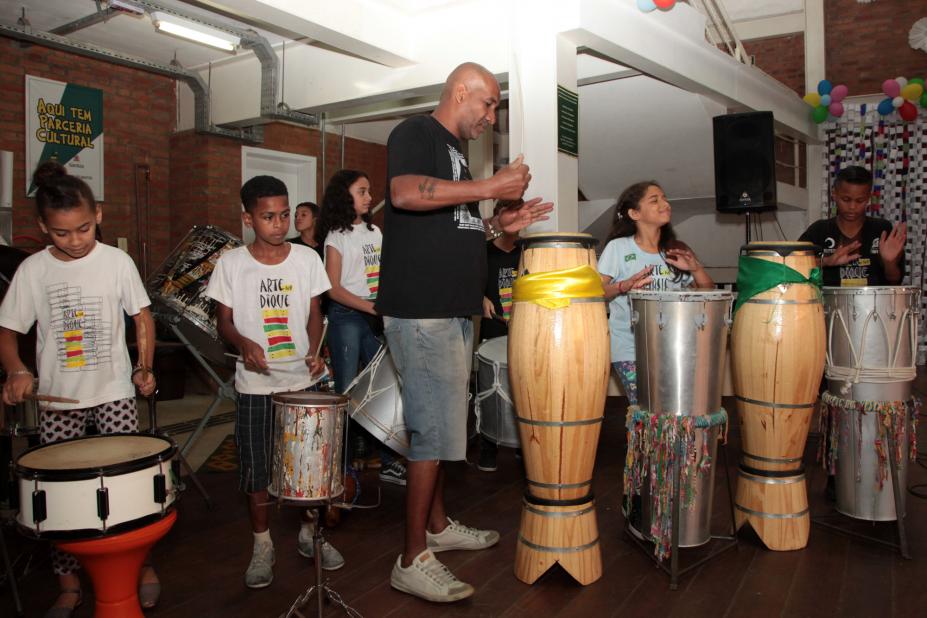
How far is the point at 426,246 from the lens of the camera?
240cm

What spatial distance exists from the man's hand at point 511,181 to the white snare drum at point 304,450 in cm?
82

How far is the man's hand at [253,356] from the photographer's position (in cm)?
251

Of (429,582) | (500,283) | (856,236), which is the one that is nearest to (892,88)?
(856,236)

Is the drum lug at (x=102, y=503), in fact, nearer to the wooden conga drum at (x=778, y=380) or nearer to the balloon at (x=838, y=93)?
the wooden conga drum at (x=778, y=380)

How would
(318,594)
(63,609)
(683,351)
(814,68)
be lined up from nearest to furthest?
(318,594)
(63,609)
(683,351)
(814,68)

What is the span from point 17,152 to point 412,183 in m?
5.84

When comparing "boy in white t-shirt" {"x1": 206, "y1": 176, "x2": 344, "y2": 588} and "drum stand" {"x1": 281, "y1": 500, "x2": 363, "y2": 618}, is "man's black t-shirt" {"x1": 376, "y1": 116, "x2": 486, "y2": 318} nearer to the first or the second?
"boy in white t-shirt" {"x1": 206, "y1": 176, "x2": 344, "y2": 588}

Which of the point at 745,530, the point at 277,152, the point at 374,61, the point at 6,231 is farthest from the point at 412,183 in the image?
the point at 277,152

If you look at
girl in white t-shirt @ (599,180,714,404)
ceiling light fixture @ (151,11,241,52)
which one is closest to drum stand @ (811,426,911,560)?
girl in white t-shirt @ (599,180,714,404)

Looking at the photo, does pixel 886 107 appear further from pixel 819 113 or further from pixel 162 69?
pixel 162 69

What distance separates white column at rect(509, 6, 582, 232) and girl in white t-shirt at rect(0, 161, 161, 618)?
108 inches

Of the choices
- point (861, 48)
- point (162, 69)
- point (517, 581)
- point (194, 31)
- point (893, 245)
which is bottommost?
point (517, 581)

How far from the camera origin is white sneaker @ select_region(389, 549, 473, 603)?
2.43 m

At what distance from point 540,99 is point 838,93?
5.85 metres
